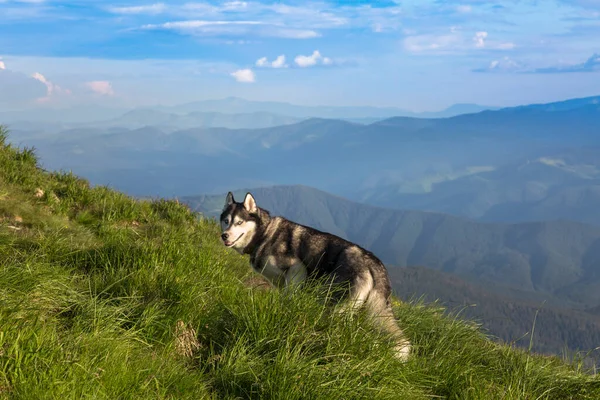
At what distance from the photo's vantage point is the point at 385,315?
742 cm

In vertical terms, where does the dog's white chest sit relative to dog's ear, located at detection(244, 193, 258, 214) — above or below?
below

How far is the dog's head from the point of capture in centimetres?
977

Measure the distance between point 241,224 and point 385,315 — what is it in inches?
137

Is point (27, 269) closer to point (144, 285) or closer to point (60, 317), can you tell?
point (60, 317)

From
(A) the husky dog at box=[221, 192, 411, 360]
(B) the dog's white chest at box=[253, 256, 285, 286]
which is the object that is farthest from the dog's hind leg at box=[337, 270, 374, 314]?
(B) the dog's white chest at box=[253, 256, 285, 286]

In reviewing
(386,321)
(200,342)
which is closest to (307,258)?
(386,321)

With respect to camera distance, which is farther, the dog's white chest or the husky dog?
the dog's white chest

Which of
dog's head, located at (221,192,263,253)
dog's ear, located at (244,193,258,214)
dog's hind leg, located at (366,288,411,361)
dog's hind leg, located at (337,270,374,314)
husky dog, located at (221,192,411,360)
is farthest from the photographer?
dog's ear, located at (244,193,258,214)

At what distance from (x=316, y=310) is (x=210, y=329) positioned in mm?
1363

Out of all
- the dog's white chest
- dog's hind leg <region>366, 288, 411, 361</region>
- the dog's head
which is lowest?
dog's hind leg <region>366, 288, 411, 361</region>

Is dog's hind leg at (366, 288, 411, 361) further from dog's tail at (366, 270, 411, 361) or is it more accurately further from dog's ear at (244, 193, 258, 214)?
dog's ear at (244, 193, 258, 214)

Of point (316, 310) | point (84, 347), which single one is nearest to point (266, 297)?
point (316, 310)

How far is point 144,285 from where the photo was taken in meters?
7.42

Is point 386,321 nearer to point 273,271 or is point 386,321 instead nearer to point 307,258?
point 307,258
